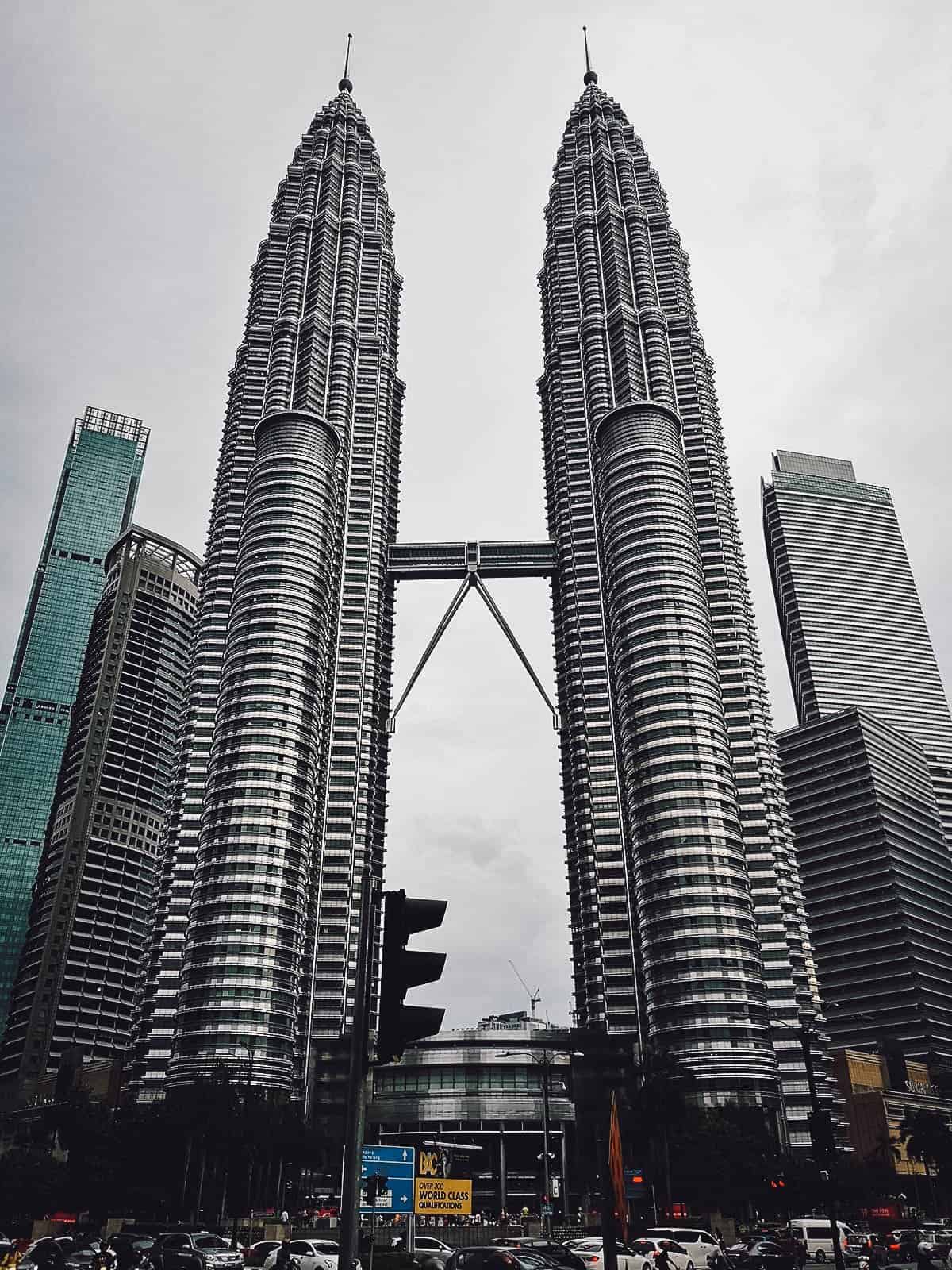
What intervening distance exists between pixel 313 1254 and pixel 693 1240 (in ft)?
61.2

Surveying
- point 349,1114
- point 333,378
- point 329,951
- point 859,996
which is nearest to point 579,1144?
point 329,951

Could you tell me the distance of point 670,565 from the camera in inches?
6009

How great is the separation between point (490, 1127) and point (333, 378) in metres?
A: 134

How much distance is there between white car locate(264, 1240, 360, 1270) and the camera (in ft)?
131

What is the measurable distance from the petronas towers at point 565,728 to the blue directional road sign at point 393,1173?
107425 mm

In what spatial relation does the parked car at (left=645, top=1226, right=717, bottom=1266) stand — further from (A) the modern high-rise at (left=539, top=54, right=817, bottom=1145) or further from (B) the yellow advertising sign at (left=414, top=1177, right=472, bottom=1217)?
(A) the modern high-rise at (left=539, top=54, right=817, bottom=1145)

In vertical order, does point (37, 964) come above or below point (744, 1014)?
above

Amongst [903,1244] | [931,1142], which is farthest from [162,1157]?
[931,1142]

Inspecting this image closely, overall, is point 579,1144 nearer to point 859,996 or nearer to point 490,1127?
point 490,1127

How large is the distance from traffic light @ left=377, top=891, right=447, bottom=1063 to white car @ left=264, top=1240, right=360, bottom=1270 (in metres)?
34.3

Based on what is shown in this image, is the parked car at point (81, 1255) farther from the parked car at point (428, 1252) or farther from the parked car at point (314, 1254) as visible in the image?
the parked car at point (428, 1252)

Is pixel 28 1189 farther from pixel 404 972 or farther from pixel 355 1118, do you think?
pixel 404 972

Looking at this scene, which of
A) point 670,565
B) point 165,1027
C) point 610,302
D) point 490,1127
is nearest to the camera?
point 165,1027

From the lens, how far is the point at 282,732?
144 meters
